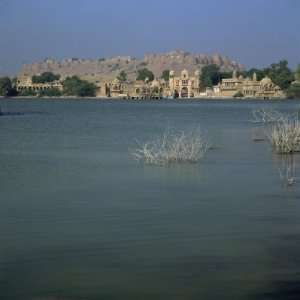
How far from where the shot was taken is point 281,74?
12506 cm

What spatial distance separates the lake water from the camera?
22.6 ft

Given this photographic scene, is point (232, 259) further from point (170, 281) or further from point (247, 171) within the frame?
point (247, 171)

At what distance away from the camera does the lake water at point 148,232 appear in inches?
271

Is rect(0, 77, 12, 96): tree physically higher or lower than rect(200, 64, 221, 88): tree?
lower

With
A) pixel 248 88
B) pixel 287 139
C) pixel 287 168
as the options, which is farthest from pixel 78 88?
pixel 287 168

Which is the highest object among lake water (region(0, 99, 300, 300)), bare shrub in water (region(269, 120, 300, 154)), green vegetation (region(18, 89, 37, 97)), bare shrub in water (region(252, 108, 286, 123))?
green vegetation (region(18, 89, 37, 97))

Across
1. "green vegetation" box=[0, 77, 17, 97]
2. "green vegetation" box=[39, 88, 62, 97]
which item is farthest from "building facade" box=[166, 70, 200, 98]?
"green vegetation" box=[0, 77, 17, 97]

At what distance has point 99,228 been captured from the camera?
30.8 feet

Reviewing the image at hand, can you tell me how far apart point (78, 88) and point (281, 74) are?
4044 centimetres

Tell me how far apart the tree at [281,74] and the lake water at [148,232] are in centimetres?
10694

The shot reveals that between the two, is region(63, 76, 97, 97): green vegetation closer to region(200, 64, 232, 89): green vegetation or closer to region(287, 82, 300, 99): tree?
region(200, 64, 232, 89): green vegetation

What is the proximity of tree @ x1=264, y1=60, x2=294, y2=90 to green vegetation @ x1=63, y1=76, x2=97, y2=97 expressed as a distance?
107 feet

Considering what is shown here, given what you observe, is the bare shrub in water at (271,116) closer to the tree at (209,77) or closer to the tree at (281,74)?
the tree at (281,74)

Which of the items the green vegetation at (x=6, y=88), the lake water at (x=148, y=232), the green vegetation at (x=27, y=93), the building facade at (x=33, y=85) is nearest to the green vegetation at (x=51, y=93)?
the building facade at (x=33, y=85)
